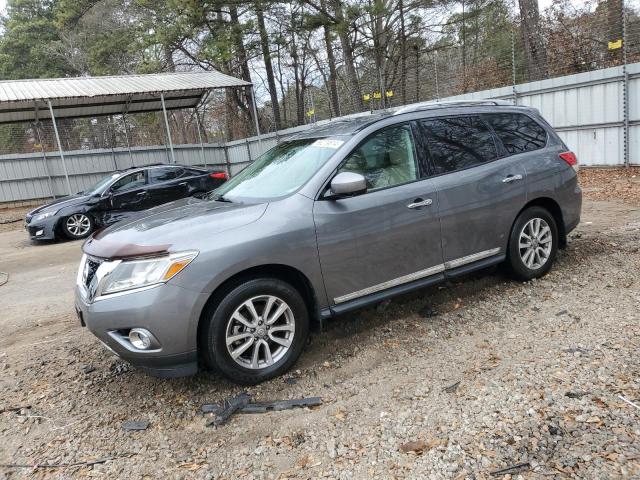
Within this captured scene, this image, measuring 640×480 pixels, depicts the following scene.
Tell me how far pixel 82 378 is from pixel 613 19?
40.5 feet

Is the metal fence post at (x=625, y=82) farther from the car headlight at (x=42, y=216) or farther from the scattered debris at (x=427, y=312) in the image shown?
the car headlight at (x=42, y=216)

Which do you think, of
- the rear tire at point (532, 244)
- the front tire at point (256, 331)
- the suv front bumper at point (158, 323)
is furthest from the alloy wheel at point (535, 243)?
the suv front bumper at point (158, 323)

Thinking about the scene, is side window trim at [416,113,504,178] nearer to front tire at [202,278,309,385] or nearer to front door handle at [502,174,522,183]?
front door handle at [502,174,522,183]

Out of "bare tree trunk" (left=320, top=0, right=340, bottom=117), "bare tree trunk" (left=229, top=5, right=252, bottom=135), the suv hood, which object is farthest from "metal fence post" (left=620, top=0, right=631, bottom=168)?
"bare tree trunk" (left=229, top=5, right=252, bottom=135)

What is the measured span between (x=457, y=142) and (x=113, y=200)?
873 cm

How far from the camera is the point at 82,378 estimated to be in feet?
11.5

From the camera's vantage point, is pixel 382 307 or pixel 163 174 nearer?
pixel 382 307

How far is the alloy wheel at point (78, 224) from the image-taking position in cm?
1021

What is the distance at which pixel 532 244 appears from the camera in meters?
4.49

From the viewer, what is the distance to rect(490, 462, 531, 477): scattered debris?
7.18 ft

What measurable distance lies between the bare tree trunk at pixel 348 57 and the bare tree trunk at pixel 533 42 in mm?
5492

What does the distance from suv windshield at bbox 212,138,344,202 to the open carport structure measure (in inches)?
512

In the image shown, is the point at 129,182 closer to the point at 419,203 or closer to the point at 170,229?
the point at 170,229

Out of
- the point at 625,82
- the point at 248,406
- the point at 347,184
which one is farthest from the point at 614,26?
the point at 248,406
